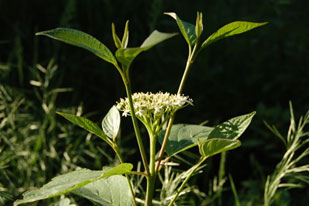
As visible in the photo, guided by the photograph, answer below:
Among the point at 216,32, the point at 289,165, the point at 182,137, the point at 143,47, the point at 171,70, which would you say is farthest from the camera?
the point at 171,70

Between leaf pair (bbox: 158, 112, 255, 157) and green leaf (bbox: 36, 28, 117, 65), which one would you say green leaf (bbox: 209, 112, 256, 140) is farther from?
green leaf (bbox: 36, 28, 117, 65)

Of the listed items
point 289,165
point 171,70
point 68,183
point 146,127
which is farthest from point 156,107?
point 171,70

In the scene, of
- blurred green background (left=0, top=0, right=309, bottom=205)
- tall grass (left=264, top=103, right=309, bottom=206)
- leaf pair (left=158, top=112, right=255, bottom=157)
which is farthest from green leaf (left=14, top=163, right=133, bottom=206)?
blurred green background (left=0, top=0, right=309, bottom=205)

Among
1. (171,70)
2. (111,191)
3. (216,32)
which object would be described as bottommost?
(171,70)

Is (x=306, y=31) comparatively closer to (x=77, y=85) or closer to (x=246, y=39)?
(x=246, y=39)

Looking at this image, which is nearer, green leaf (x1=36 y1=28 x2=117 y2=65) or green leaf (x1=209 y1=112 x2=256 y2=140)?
green leaf (x1=36 y1=28 x2=117 y2=65)

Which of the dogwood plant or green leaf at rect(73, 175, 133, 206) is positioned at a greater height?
the dogwood plant

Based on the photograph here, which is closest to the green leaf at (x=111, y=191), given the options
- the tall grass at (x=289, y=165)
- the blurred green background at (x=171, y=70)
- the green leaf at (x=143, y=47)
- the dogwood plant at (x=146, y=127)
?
the dogwood plant at (x=146, y=127)

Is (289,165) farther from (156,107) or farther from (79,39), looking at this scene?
(79,39)
